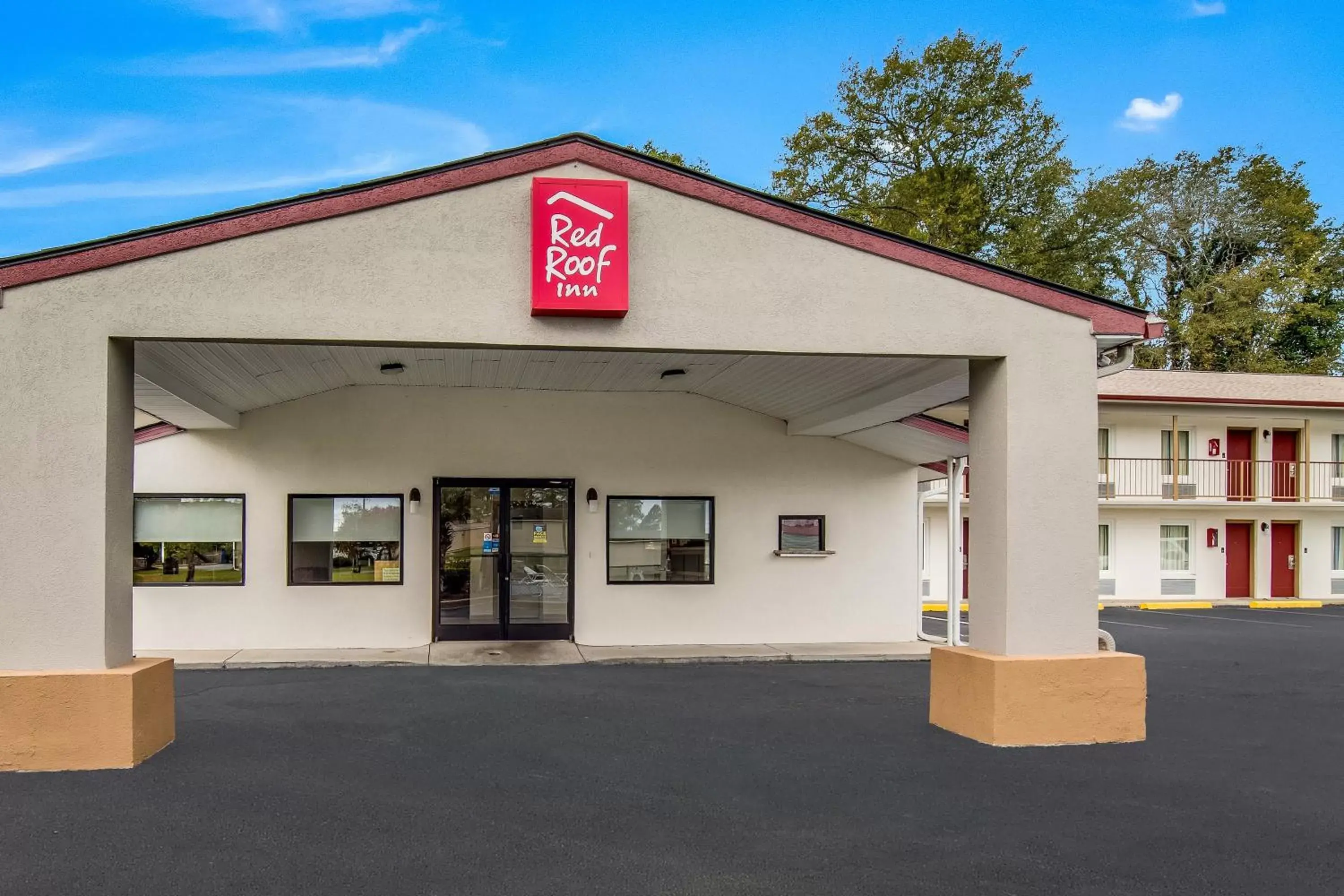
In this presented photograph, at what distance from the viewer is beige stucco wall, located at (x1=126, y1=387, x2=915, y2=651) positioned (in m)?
12.3

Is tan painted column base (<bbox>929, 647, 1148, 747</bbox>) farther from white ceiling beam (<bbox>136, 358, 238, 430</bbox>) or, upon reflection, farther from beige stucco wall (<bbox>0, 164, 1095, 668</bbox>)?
white ceiling beam (<bbox>136, 358, 238, 430</bbox>)

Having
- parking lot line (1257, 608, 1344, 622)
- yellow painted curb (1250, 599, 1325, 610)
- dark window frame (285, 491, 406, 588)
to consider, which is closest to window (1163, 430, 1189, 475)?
yellow painted curb (1250, 599, 1325, 610)

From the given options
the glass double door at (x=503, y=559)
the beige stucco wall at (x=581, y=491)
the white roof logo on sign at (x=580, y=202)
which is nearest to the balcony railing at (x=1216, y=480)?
the beige stucco wall at (x=581, y=491)

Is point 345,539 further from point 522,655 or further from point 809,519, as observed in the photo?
point 809,519

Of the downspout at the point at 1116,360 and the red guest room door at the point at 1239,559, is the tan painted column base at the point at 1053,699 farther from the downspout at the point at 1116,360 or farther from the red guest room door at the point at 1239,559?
the red guest room door at the point at 1239,559

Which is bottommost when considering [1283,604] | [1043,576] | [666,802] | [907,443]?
[1283,604]

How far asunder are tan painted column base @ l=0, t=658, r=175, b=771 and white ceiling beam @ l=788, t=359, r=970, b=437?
6.53 meters

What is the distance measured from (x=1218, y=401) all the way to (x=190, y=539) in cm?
2256

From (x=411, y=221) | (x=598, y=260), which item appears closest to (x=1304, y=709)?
(x=598, y=260)

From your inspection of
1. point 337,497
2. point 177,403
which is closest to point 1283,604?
point 337,497

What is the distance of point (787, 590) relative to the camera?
1326cm

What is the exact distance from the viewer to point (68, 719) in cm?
631

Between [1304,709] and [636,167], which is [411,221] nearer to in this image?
[636,167]

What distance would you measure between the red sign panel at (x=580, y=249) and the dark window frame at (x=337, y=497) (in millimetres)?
6440
